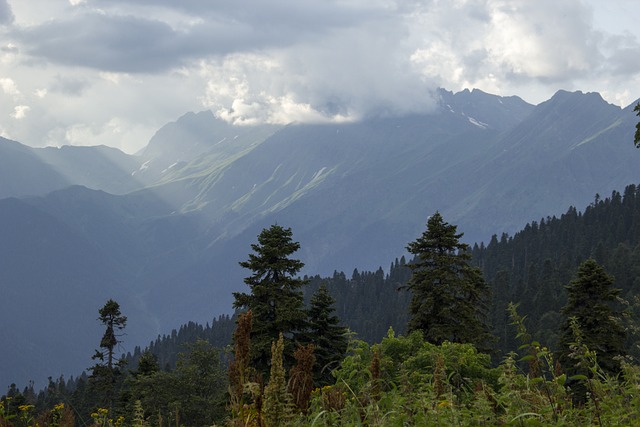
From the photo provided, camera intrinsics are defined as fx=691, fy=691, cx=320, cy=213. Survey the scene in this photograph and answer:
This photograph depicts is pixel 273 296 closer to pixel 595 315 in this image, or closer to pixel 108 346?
pixel 595 315

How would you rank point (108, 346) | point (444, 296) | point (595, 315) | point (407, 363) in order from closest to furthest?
point (407, 363)
point (595, 315)
point (444, 296)
point (108, 346)

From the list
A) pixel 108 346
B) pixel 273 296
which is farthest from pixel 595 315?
pixel 108 346

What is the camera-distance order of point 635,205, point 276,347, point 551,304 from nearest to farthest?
point 276,347 < point 551,304 < point 635,205

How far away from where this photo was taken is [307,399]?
5336 millimetres

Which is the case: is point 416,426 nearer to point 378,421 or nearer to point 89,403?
point 378,421

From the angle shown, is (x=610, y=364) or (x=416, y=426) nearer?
(x=416, y=426)

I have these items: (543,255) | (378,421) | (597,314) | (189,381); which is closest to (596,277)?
(597,314)

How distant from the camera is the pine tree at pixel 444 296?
36906 mm

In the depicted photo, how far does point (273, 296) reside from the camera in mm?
35875

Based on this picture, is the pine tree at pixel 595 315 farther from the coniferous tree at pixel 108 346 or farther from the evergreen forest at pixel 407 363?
the coniferous tree at pixel 108 346

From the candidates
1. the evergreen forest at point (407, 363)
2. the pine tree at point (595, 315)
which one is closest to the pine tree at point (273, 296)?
the evergreen forest at point (407, 363)

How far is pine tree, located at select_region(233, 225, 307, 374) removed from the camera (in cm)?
3481

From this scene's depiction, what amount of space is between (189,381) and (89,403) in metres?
51.8

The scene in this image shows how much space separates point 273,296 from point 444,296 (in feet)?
30.1
